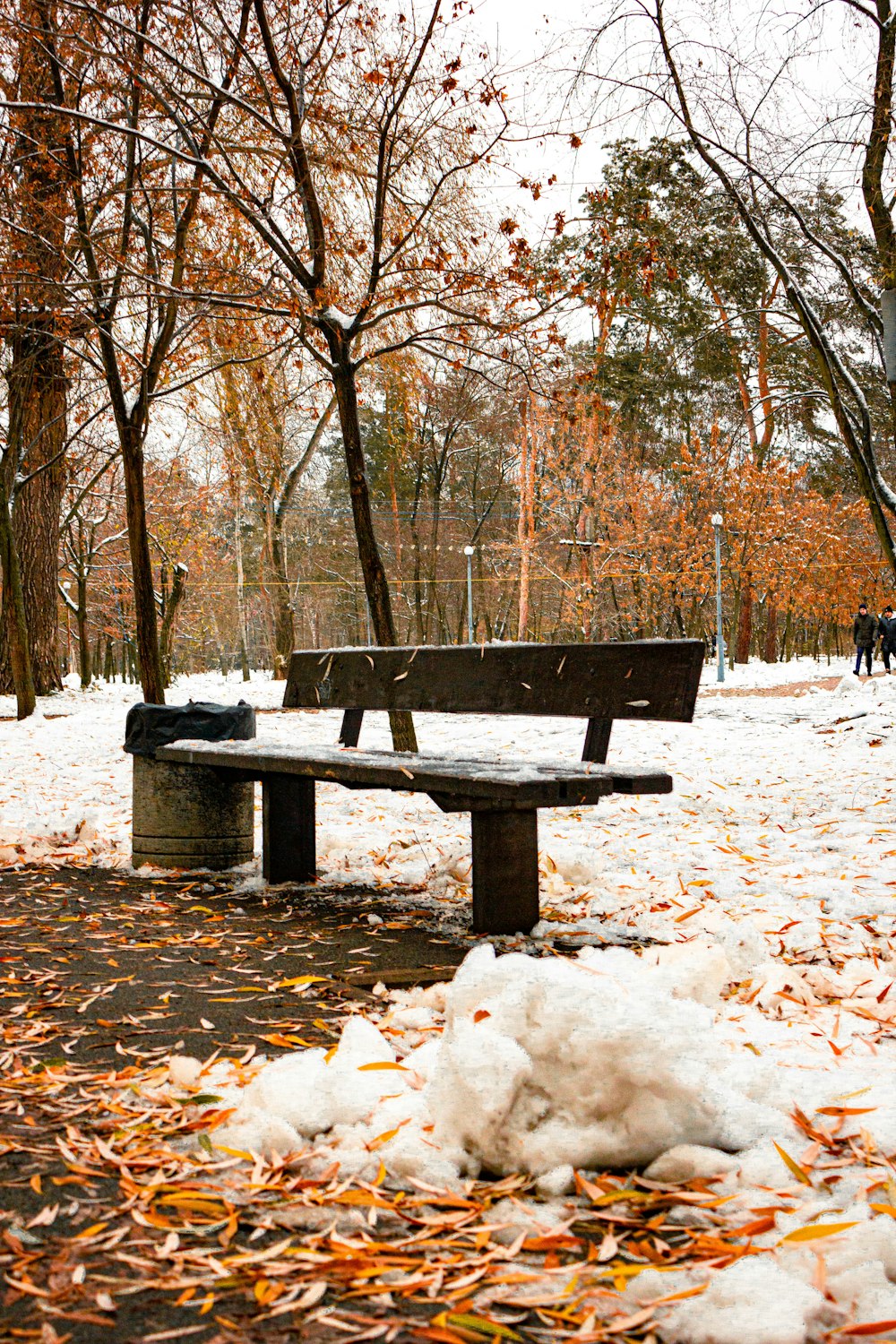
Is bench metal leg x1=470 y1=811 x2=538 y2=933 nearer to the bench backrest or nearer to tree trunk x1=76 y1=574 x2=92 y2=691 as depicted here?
the bench backrest

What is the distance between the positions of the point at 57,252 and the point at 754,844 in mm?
7729

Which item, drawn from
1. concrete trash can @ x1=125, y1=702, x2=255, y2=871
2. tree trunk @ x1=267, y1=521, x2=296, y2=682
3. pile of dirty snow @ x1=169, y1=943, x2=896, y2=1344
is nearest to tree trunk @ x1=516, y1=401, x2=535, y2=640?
tree trunk @ x1=267, y1=521, x2=296, y2=682

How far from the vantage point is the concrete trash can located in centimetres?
522

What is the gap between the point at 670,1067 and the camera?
216 centimetres

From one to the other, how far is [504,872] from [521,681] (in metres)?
0.92

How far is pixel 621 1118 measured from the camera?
2.14m

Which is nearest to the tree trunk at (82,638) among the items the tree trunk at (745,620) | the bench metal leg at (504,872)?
the tree trunk at (745,620)

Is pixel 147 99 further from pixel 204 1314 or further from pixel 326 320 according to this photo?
pixel 204 1314

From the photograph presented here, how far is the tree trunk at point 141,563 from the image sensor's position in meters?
10.4

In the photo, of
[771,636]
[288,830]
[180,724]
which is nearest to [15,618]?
[180,724]

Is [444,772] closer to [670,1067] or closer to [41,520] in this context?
[670,1067]

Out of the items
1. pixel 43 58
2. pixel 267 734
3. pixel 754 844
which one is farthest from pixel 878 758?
pixel 43 58

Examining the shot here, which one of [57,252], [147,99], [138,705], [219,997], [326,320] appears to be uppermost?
[147,99]

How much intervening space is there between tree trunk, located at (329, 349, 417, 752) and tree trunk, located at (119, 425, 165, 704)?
9.17ft
